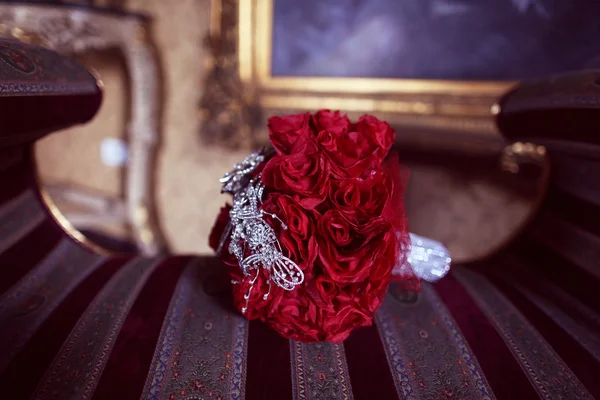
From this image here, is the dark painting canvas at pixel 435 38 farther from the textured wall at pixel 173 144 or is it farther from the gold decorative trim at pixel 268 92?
the textured wall at pixel 173 144

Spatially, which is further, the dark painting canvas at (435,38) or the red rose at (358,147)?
the dark painting canvas at (435,38)

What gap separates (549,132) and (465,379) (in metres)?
0.42

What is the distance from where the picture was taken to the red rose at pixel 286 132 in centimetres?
48

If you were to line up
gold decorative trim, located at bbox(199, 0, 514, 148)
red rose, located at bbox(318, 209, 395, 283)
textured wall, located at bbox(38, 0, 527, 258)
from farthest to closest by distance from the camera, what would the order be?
textured wall, located at bbox(38, 0, 527, 258), gold decorative trim, located at bbox(199, 0, 514, 148), red rose, located at bbox(318, 209, 395, 283)

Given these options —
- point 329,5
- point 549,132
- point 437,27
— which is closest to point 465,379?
point 549,132

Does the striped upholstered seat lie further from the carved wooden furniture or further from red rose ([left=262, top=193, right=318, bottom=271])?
the carved wooden furniture

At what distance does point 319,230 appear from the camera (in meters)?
0.46

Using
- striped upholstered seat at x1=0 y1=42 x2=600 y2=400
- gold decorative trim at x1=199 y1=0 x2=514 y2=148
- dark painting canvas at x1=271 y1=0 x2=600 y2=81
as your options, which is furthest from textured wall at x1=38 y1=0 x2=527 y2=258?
striped upholstered seat at x1=0 y1=42 x2=600 y2=400

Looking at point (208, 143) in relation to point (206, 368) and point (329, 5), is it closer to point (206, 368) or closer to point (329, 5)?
point (329, 5)

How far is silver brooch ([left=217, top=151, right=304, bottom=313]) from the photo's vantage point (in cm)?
48

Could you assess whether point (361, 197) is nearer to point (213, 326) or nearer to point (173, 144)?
point (213, 326)

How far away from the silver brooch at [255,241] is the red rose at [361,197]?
0.24ft

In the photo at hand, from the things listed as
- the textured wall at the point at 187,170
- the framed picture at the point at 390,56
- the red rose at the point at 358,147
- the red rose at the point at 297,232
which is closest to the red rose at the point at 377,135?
the red rose at the point at 358,147

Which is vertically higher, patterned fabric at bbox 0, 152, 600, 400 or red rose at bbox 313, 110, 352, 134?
red rose at bbox 313, 110, 352, 134
